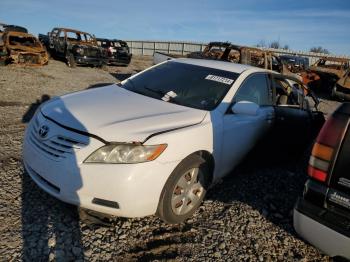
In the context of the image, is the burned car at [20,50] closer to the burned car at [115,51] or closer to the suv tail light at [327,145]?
the burned car at [115,51]

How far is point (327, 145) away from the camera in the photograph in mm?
2289

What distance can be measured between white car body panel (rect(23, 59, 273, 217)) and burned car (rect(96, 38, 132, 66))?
47.3ft

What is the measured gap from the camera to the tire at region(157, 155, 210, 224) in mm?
2879

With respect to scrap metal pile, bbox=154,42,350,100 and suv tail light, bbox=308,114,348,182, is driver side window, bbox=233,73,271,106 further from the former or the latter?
scrap metal pile, bbox=154,42,350,100

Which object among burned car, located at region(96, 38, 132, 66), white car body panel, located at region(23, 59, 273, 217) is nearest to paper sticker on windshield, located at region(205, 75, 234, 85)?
white car body panel, located at region(23, 59, 273, 217)

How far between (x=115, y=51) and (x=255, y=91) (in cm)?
1449

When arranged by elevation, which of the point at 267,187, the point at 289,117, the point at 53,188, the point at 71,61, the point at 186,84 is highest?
the point at 186,84

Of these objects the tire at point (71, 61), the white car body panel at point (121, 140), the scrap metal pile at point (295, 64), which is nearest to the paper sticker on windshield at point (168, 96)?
the white car body panel at point (121, 140)

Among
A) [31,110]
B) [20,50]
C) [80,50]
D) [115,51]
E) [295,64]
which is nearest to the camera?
[31,110]

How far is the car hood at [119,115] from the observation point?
2.78 metres

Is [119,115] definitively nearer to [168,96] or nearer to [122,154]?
[122,154]

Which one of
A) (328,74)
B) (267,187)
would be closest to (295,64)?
(328,74)

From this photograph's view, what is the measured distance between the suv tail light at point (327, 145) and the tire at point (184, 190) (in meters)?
1.09

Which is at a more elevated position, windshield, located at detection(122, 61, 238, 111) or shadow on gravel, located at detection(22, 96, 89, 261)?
windshield, located at detection(122, 61, 238, 111)
